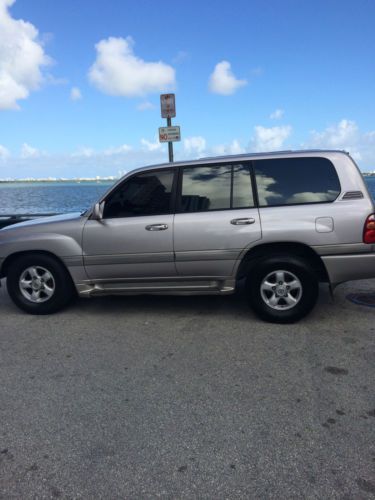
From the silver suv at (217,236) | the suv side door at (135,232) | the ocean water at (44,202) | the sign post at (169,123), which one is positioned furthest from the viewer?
the ocean water at (44,202)

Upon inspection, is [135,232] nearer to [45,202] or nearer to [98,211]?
[98,211]

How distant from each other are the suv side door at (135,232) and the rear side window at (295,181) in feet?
3.36

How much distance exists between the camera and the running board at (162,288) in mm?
4418

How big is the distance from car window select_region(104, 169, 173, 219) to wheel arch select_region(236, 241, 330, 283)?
3.69 ft

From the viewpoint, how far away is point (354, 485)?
6.65 ft

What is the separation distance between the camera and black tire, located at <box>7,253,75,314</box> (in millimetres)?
4703

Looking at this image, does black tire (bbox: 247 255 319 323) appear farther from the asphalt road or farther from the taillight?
the taillight

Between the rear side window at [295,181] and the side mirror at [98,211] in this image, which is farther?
the side mirror at [98,211]

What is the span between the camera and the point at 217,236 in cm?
421

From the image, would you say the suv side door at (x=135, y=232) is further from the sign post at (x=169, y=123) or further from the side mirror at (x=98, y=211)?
the sign post at (x=169, y=123)

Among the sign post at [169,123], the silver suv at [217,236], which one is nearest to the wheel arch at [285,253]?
the silver suv at [217,236]

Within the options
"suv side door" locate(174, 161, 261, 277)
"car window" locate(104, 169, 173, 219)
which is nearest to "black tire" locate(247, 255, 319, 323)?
"suv side door" locate(174, 161, 261, 277)

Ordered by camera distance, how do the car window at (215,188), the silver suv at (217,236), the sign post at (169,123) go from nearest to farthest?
the silver suv at (217,236)
the car window at (215,188)
the sign post at (169,123)

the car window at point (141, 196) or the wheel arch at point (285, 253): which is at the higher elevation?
the car window at point (141, 196)
